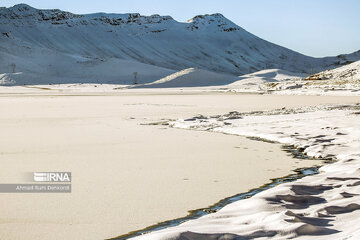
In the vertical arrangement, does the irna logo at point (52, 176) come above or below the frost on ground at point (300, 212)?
above

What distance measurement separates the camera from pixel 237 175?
479 centimetres

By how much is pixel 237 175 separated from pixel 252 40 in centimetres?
14302

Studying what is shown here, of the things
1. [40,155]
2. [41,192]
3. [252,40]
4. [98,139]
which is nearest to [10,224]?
[41,192]

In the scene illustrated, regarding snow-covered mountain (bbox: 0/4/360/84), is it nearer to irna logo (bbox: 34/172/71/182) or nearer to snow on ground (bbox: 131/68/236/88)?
snow on ground (bbox: 131/68/236/88)

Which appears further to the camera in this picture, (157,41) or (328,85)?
(157,41)

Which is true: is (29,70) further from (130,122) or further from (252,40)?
(252,40)

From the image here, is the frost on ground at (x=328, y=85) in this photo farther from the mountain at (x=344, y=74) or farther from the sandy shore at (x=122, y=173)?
the sandy shore at (x=122, y=173)

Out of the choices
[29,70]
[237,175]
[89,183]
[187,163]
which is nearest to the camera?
[89,183]

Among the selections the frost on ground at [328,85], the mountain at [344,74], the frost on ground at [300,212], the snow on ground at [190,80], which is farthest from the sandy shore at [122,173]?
the snow on ground at [190,80]

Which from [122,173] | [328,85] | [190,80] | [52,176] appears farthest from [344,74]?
[52,176]

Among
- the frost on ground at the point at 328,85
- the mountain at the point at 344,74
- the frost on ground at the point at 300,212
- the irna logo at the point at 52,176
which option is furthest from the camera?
the mountain at the point at 344,74

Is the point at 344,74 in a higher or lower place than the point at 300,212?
higher

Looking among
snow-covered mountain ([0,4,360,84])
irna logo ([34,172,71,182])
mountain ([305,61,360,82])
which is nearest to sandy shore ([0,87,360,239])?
irna logo ([34,172,71,182])

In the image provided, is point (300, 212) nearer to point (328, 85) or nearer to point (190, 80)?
point (328, 85)
